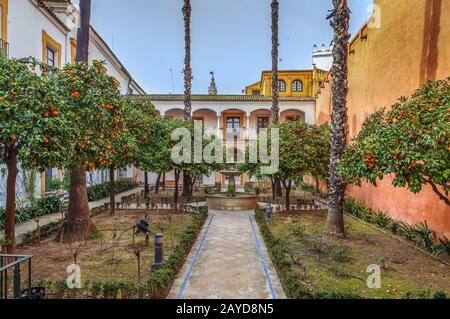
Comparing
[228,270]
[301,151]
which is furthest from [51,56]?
[228,270]

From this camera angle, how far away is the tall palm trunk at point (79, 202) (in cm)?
1030

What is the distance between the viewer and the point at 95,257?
333 inches

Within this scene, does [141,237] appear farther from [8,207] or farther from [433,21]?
[433,21]

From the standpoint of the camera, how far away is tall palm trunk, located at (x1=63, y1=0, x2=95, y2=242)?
406 inches

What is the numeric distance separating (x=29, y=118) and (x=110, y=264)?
3.87m

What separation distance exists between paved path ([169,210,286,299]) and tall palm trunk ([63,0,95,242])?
367 cm

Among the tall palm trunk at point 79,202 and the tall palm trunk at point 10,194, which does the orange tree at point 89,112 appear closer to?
the tall palm trunk at point 10,194

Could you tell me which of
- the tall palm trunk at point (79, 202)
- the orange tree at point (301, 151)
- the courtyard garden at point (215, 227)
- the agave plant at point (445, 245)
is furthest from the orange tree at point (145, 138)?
the agave plant at point (445, 245)

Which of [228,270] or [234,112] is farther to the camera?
[234,112]

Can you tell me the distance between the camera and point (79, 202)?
34.5 ft

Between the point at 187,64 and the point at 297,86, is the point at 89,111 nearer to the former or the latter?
the point at 187,64

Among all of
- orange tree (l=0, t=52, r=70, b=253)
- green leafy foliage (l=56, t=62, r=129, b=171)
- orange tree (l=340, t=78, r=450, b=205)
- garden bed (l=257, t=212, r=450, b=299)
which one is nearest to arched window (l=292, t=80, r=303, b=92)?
garden bed (l=257, t=212, r=450, b=299)
